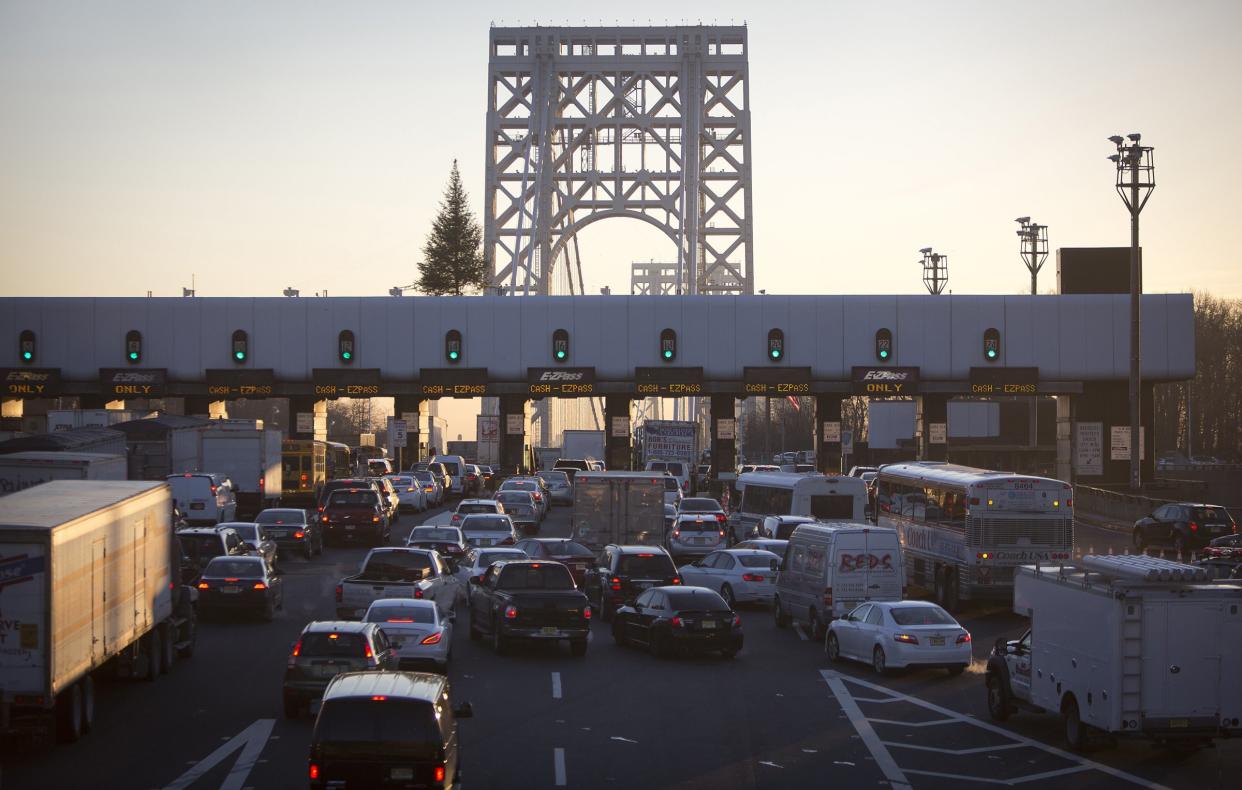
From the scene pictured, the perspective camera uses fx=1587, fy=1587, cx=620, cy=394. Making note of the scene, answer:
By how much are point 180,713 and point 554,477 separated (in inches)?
2047

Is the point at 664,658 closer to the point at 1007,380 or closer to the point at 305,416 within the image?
the point at 1007,380

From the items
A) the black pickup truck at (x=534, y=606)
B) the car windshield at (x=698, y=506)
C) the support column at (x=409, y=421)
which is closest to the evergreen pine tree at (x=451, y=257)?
the support column at (x=409, y=421)

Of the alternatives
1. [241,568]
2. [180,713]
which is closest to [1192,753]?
[180,713]

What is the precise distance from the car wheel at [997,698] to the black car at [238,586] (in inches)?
626

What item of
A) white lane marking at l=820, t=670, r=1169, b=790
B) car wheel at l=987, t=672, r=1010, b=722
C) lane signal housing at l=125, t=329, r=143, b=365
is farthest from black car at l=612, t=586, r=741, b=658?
lane signal housing at l=125, t=329, r=143, b=365

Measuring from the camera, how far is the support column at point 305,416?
75.9 m

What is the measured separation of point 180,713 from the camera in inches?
895

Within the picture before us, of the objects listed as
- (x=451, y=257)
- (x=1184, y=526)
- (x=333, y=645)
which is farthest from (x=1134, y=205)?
(x=451, y=257)

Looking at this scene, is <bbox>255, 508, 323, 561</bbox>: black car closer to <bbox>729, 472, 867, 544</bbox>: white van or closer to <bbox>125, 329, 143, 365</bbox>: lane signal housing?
<bbox>729, 472, 867, 544</bbox>: white van

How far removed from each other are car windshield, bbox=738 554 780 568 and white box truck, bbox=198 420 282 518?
24.2 meters

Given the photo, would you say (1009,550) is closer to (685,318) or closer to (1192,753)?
(1192,753)

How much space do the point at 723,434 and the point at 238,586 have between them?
45723mm

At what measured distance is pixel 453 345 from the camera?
251ft

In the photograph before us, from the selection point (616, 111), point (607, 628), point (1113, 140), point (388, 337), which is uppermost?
point (616, 111)
